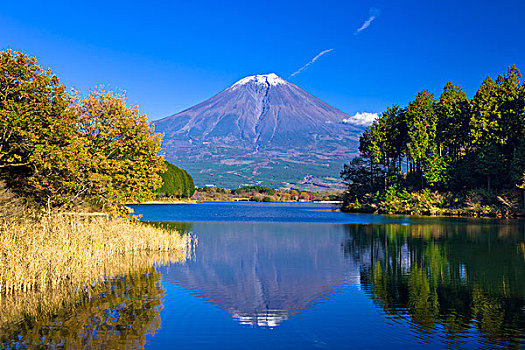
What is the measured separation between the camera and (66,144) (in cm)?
1959

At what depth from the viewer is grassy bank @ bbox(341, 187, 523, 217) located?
56.2 m

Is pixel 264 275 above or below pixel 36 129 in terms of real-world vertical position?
below

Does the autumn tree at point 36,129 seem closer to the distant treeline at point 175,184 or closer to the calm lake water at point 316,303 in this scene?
the calm lake water at point 316,303

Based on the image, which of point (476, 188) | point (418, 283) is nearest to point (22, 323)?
point (418, 283)

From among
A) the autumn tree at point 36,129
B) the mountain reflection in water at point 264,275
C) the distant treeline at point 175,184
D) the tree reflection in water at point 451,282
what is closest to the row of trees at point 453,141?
the tree reflection in water at point 451,282

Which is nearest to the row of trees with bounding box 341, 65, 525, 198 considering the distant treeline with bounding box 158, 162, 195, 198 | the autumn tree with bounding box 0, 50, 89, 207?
the autumn tree with bounding box 0, 50, 89, 207

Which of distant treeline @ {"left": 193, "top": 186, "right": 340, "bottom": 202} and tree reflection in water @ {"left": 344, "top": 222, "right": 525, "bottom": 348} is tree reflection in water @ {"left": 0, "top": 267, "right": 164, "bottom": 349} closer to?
tree reflection in water @ {"left": 344, "top": 222, "right": 525, "bottom": 348}

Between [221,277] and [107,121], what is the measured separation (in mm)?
11323

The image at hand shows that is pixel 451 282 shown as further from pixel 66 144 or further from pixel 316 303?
pixel 66 144

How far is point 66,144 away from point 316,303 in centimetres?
1234

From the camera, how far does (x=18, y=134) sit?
1748cm

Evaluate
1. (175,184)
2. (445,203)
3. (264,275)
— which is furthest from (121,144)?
(175,184)

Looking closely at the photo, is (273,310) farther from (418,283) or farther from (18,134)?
(18,134)

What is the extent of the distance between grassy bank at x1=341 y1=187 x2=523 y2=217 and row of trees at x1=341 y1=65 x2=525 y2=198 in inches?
66.2
